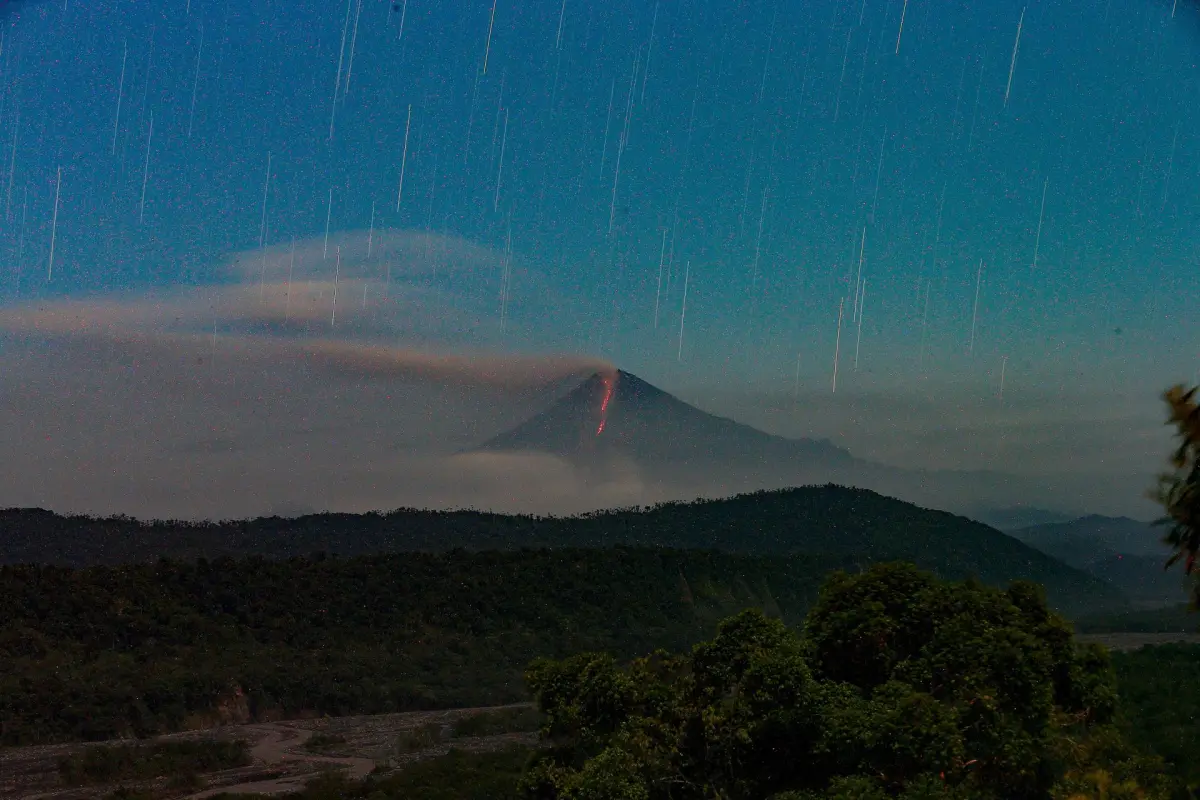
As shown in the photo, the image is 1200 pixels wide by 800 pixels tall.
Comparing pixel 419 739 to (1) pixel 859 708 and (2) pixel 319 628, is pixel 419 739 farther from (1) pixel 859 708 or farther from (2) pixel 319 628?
(1) pixel 859 708

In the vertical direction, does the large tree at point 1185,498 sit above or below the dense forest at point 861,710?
above

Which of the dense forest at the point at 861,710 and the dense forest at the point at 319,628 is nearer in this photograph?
the dense forest at the point at 861,710

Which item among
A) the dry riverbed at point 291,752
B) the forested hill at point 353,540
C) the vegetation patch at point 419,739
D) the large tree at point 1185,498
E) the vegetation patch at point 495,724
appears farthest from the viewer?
the forested hill at point 353,540

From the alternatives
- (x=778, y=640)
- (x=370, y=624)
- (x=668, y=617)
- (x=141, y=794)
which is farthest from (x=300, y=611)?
(x=778, y=640)

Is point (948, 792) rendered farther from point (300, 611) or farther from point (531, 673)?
point (300, 611)

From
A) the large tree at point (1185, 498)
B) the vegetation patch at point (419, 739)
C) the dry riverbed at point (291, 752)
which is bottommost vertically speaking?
the dry riverbed at point (291, 752)

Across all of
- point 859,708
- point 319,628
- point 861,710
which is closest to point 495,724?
point 319,628

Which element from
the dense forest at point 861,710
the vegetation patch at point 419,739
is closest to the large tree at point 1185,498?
the dense forest at point 861,710

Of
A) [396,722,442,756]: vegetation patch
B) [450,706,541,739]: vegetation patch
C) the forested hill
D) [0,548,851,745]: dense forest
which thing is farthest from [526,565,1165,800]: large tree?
the forested hill

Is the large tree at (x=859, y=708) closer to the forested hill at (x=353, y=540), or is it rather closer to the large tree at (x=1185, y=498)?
the large tree at (x=1185, y=498)
